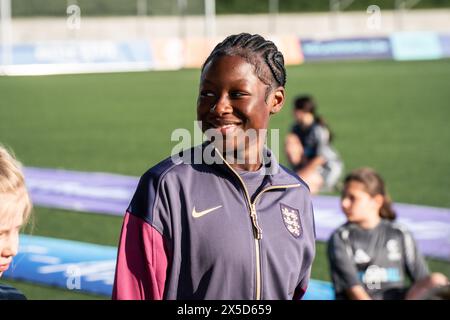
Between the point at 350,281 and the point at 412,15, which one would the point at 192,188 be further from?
the point at 412,15

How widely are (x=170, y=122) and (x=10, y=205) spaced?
15326 mm

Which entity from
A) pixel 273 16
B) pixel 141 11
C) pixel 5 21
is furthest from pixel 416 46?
pixel 5 21

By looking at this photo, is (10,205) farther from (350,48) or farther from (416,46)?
(416,46)

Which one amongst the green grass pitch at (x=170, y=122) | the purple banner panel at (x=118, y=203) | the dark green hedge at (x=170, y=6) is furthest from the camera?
the dark green hedge at (x=170, y=6)

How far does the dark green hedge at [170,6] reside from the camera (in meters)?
30.3

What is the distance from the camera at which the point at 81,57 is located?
90.7 ft

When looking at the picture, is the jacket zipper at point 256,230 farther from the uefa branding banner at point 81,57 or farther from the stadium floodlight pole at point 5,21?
the stadium floodlight pole at point 5,21

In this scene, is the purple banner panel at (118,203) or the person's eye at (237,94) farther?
the purple banner panel at (118,203)

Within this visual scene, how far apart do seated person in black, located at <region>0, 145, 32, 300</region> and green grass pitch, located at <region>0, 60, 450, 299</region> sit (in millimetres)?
3906

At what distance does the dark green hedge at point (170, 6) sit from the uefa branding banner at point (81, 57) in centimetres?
327

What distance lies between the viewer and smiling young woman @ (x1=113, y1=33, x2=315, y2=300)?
2.51 metres

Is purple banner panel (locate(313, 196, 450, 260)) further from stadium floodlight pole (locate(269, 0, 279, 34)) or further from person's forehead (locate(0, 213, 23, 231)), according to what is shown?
stadium floodlight pole (locate(269, 0, 279, 34))

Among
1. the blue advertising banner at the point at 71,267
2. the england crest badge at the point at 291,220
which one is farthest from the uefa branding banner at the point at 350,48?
the england crest badge at the point at 291,220
